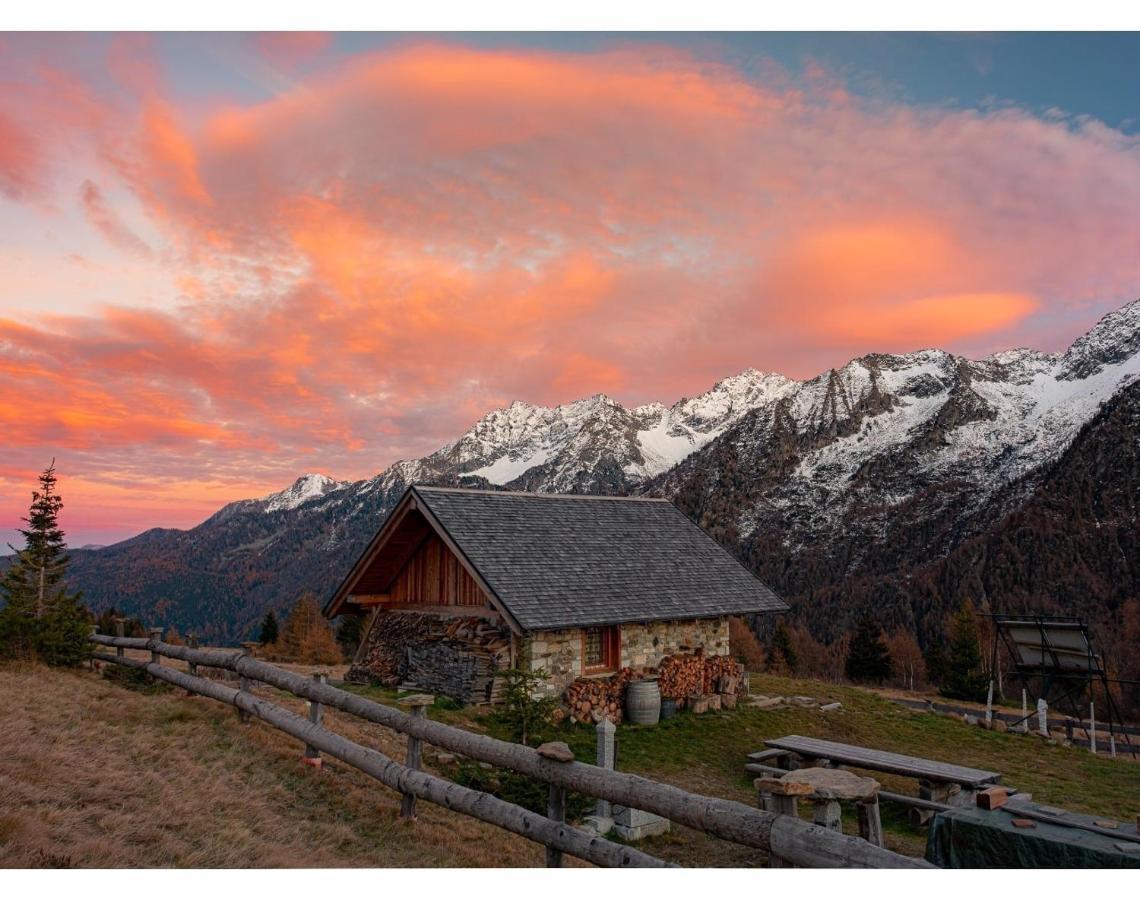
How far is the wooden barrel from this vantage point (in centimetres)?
1798

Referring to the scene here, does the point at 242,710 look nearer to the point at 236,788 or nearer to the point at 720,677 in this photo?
the point at 236,788

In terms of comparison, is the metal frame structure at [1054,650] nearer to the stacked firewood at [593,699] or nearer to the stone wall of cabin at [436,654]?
the stacked firewood at [593,699]

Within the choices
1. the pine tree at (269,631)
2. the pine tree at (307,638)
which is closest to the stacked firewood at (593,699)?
the pine tree at (307,638)

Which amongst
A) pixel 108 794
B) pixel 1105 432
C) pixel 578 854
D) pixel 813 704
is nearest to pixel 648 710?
pixel 813 704

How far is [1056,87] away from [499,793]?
1342cm

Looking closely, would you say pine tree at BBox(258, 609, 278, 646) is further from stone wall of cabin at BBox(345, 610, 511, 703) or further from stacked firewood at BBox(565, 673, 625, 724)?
stacked firewood at BBox(565, 673, 625, 724)

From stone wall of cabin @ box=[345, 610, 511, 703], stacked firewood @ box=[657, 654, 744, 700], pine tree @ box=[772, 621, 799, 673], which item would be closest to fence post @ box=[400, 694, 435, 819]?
stone wall of cabin @ box=[345, 610, 511, 703]

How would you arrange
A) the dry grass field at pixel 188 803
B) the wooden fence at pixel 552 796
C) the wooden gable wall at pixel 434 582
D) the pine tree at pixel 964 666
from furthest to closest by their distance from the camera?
the pine tree at pixel 964 666 < the wooden gable wall at pixel 434 582 < the dry grass field at pixel 188 803 < the wooden fence at pixel 552 796

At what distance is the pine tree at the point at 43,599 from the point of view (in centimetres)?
1605

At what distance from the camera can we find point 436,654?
733 inches

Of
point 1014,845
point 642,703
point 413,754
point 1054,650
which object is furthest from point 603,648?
point 1054,650

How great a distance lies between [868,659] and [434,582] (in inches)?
1925

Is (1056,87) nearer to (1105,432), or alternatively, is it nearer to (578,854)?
(578,854)

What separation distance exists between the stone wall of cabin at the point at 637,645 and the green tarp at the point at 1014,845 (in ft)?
32.3
